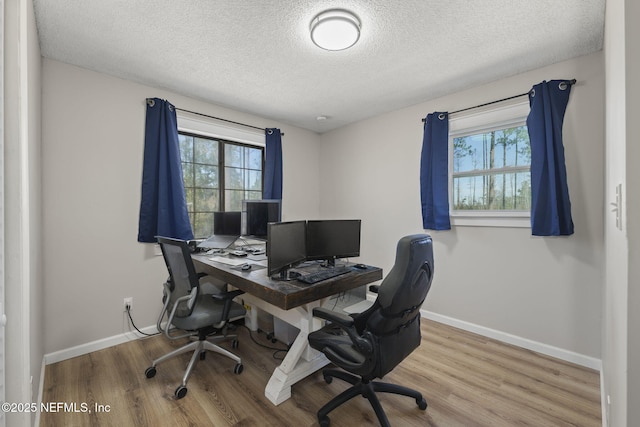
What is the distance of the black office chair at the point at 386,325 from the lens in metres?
1.38

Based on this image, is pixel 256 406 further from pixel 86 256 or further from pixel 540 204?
pixel 540 204

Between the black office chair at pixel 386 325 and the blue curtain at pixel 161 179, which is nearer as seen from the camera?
the black office chair at pixel 386 325

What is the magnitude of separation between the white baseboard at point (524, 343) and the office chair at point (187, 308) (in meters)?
2.22

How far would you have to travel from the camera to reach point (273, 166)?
3658mm

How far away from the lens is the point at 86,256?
2.37 m

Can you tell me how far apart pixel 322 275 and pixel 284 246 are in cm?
34

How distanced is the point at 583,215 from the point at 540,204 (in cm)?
32

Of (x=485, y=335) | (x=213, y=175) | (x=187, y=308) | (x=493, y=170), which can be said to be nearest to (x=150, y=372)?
(x=187, y=308)

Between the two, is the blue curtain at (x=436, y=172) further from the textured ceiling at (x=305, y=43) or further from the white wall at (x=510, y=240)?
the textured ceiling at (x=305, y=43)

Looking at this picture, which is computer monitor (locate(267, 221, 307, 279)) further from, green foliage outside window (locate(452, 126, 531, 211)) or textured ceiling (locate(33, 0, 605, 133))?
green foliage outside window (locate(452, 126, 531, 211))

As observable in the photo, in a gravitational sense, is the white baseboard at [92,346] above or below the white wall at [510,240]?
below

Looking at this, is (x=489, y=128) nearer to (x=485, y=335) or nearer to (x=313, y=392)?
(x=485, y=335)

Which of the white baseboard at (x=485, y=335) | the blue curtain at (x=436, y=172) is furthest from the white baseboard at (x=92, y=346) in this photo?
the blue curtain at (x=436, y=172)

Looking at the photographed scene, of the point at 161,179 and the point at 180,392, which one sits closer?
the point at 180,392
